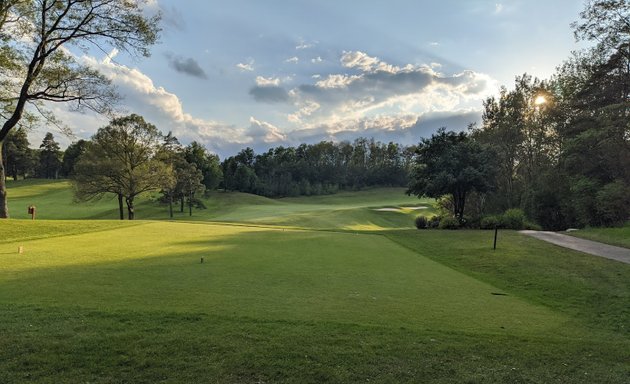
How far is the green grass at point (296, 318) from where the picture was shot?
4512mm

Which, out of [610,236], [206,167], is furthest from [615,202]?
[206,167]

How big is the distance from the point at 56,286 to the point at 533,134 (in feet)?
145

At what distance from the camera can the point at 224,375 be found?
4.27 meters

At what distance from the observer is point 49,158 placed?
106750 millimetres

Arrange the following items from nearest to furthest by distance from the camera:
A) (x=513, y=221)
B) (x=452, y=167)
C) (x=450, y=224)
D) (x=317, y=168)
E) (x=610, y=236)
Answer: (x=610, y=236), (x=513, y=221), (x=450, y=224), (x=452, y=167), (x=317, y=168)

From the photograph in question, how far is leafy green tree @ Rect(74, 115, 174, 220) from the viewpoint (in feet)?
141

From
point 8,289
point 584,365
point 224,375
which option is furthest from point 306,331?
point 8,289

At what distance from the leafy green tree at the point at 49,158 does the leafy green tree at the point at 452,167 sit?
10670cm

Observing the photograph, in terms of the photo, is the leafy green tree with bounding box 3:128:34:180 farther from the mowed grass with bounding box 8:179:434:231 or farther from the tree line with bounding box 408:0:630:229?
the tree line with bounding box 408:0:630:229

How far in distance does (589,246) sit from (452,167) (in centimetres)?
1467

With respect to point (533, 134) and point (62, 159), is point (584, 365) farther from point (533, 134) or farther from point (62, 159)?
point (62, 159)

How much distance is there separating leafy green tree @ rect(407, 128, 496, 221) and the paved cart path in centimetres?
924

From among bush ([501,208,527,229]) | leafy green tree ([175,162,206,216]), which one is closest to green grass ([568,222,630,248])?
bush ([501,208,527,229])

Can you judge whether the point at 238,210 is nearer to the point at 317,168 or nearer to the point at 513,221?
the point at 513,221
